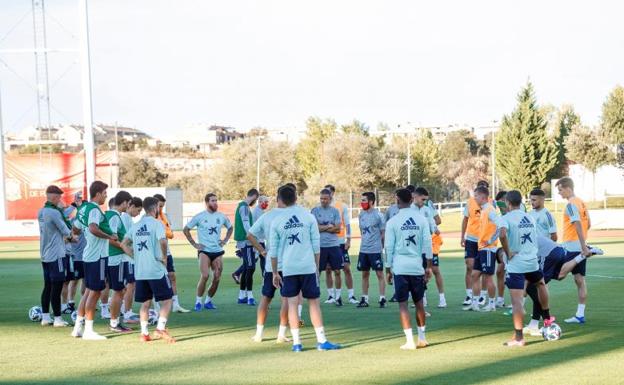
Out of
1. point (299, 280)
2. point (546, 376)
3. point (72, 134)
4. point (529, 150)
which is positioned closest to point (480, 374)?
point (546, 376)

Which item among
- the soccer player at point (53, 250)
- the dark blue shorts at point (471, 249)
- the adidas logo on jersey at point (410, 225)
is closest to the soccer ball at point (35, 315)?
the soccer player at point (53, 250)

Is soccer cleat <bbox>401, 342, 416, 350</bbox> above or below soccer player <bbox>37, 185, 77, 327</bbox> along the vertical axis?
below

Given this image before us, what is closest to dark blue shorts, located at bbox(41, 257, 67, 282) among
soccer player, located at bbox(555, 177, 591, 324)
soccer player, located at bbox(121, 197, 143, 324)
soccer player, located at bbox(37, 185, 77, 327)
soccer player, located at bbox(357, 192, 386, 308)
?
soccer player, located at bbox(37, 185, 77, 327)

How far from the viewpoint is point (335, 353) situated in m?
11.2

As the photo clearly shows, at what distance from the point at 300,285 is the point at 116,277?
3.47 m

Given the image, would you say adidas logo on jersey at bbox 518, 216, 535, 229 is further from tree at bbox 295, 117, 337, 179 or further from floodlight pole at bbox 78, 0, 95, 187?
tree at bbox 295, 117, 337, 179

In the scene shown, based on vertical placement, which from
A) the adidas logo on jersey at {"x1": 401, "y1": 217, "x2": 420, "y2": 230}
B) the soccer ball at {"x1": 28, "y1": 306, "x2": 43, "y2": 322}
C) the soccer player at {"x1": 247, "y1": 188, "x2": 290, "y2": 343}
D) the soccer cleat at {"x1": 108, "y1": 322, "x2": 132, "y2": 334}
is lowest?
the soccer cleat at {"x1": 108, "y1": 322, "x2": 132, "y2": 334}

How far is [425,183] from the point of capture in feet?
289

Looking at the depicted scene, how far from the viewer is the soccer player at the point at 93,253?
42.2ft

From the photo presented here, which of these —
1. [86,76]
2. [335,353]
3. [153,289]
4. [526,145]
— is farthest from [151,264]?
[526,145]

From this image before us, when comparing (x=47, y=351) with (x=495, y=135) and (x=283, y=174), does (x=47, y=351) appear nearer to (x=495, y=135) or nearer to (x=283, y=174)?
(x=495, y=135)

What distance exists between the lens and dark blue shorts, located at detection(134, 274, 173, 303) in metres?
12.4

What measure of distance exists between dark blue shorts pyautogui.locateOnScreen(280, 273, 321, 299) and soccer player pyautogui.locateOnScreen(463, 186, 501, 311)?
13.8 feet

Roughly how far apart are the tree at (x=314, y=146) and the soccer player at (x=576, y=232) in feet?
238
